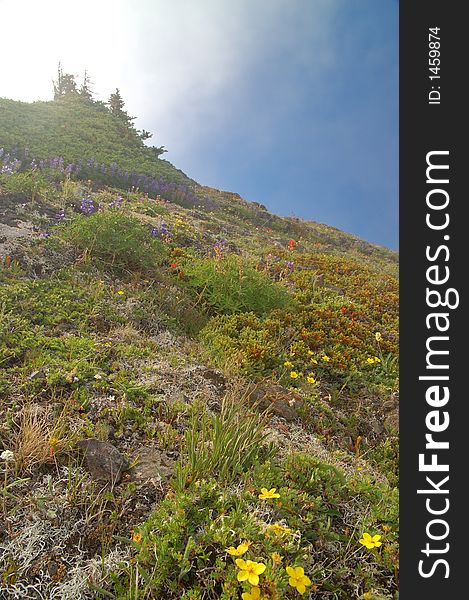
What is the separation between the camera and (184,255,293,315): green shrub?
6.51m

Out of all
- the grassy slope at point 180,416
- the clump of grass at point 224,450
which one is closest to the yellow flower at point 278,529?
the grassy slope at point 180,416

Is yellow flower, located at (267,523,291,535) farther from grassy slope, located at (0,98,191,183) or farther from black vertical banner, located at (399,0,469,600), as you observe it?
grassy slope, located at (0,98,191,183)

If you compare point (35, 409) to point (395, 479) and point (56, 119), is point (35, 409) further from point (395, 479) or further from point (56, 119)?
point (56, 119)

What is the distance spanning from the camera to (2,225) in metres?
6.57

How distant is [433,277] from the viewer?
7.21 feet

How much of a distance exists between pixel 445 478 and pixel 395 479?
1.88 meters

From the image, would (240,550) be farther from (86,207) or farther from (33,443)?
(86,207)

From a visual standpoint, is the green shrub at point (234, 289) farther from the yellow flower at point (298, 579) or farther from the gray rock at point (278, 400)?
the yellow flower at point (298, 579)

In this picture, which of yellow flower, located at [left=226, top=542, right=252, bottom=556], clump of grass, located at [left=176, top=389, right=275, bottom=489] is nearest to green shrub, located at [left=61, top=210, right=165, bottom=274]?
clump of grass, located at [left=176, top=389, right=275, bottom=489]

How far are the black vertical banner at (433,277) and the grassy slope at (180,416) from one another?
21.9 inches

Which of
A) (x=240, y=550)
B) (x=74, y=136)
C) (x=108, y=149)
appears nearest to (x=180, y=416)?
(x=240, y=550)

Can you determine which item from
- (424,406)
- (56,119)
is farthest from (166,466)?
(56,119)

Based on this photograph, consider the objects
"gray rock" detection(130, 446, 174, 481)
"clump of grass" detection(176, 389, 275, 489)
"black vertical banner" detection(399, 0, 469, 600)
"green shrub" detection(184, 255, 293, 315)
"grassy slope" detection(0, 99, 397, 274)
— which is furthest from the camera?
"grassy slope" detection(0, 99, 397, 274)

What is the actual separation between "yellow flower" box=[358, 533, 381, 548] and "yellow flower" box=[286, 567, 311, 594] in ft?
1.51
